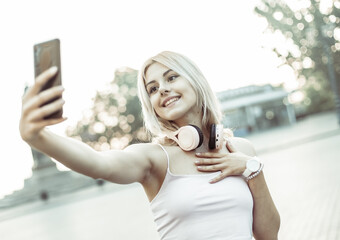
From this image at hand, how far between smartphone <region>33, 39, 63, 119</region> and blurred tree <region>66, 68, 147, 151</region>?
45433 mm

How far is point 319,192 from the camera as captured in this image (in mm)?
7727

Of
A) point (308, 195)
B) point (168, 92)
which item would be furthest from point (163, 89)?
point (308, 195)

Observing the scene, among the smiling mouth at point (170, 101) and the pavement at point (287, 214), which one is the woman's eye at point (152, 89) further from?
the pavement at point (287, 214)

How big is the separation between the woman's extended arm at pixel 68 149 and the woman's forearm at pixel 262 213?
0.54 metres

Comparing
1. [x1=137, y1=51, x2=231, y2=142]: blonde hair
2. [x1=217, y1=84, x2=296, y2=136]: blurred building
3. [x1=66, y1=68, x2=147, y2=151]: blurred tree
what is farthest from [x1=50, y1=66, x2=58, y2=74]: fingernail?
[x1=217, y1=84, x2=296, y2=136]: blurred building

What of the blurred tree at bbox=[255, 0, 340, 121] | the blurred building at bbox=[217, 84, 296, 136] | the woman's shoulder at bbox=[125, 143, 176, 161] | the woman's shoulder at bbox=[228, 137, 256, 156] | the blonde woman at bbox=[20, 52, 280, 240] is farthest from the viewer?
the blurred building at bbox=[217, 84, 296, 136]

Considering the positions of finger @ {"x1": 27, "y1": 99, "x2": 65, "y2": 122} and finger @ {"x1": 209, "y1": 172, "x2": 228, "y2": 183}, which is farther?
finger @ {"x1": 209, "y1": 172, "x2": 228, "y2": 183}

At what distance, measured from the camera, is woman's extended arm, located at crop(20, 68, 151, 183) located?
3.29 feet

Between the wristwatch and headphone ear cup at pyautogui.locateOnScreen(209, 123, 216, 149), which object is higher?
headphone ear cup at pyautogui.locateOnScreen(209, 123, 216, 149)

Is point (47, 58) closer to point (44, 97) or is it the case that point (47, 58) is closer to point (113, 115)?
point (44, 97)

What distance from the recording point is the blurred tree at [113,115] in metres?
46.6

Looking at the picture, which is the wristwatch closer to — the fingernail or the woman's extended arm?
the woman's extended arm

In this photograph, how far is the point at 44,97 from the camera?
0.99 metres

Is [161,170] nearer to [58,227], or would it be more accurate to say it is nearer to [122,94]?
[58,227]
